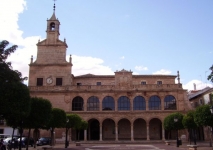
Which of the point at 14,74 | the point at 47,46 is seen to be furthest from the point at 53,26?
the point at 14,74

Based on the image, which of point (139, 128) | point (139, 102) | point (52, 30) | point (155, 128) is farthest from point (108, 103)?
point (52, 30)

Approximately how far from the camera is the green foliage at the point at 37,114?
26.4 m

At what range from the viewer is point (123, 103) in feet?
165

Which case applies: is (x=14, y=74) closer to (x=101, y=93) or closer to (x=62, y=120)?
(x=62, y=120)

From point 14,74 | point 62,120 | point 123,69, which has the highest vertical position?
point 123,69

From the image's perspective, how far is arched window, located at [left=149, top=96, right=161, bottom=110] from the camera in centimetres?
4997

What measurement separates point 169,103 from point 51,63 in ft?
77.7

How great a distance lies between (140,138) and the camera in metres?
50.7

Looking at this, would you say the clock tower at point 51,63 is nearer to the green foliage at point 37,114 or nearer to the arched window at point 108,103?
the arched window at point 108,103

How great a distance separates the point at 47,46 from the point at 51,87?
8.48 meters

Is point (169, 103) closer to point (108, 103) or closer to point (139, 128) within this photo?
point (139, 128)

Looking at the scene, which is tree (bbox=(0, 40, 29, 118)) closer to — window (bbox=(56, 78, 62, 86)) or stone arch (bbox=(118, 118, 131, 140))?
window (bbox=(56, 78, 62, 86))

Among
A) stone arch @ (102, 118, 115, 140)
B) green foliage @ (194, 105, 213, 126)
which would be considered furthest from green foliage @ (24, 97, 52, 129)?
stone arch @ (102, 118, 115, 140)

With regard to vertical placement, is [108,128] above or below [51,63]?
below
